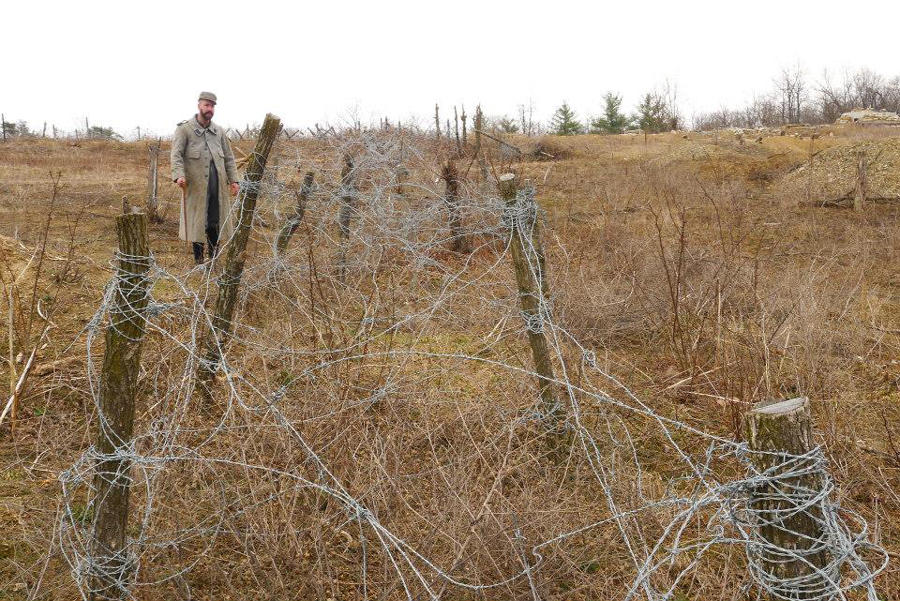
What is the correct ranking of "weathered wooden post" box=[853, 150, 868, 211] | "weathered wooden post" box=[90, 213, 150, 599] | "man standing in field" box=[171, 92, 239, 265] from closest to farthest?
1. "weathered wooden post" box=[90, 213, 150, 599]
2. "man standing in field" box=[171, 92, 239, 265]
3. "weathered wooden post" box=[853, 150, 868, 211]

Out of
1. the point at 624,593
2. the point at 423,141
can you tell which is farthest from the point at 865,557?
the point at 423,141

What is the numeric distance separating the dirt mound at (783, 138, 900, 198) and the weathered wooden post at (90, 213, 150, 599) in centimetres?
1140

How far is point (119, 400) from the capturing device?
215cm

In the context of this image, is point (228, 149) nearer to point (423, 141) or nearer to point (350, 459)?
point (350, 459)

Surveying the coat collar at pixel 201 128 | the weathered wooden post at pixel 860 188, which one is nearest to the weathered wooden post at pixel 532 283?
the coat collar at pixel 201 128

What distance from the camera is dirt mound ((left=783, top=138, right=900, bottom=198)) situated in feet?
37.5

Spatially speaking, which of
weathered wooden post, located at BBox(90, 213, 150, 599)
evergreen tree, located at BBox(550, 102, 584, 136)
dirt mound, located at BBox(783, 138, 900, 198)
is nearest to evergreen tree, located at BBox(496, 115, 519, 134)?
evergreen tree, located at BBox(550, 102, 584, 136)

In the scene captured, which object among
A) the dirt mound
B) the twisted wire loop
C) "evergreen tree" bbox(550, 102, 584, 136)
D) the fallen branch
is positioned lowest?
the twisted wire loop

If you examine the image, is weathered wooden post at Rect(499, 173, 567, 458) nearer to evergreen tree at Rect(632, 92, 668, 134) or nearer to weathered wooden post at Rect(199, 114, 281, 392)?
weathered wooden post at Rect(199, 114, 281, 392)

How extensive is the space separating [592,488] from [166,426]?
1.84 metres

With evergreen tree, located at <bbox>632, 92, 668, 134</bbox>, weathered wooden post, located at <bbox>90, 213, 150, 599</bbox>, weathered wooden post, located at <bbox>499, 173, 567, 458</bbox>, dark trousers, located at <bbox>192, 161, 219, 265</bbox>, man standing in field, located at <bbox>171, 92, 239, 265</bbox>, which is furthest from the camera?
evergreen tree, located at <bbox>632, 92, 668, 134</bbox>

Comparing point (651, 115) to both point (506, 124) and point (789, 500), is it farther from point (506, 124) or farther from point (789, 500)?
point (789, 500)

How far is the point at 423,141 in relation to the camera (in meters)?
11.0

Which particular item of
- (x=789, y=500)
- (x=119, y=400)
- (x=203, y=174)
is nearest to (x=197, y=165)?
(x=203, y=174)
